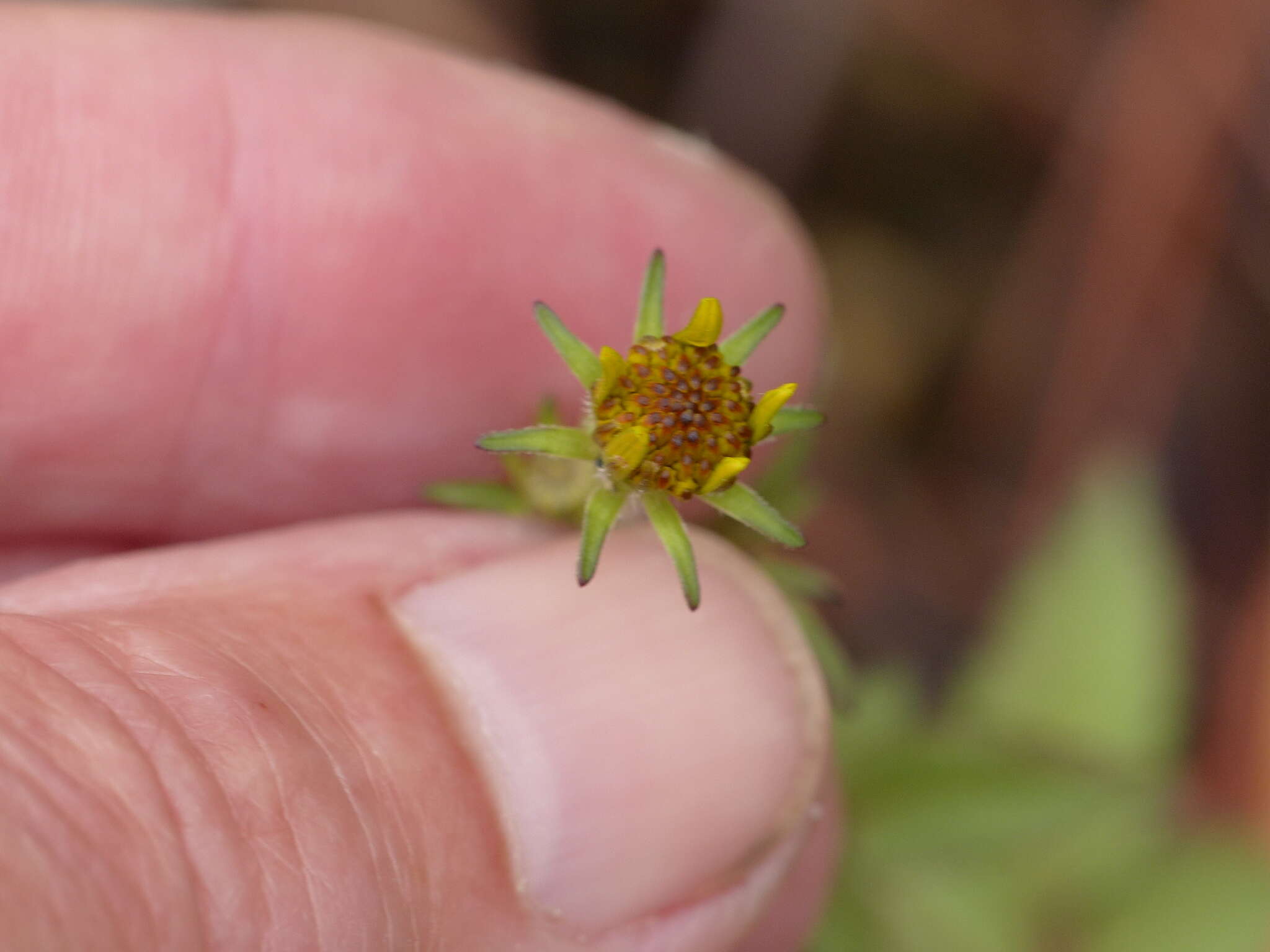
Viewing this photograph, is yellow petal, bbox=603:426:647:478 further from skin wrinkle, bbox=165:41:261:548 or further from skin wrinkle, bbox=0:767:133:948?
skin wrinkle, bbox=165:41:261:548

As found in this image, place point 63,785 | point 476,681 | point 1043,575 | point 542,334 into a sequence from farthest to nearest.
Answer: point 1043,575, point 542,334, point 476,681, point 63,785

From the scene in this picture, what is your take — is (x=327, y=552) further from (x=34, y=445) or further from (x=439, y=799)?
(x=34, y=445)

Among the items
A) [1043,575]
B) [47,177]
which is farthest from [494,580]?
[1043,575]

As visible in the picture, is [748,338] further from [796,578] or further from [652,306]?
[796,578]

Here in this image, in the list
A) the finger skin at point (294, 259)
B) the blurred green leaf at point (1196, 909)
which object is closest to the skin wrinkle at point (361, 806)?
the finger skin at point (294, 259)

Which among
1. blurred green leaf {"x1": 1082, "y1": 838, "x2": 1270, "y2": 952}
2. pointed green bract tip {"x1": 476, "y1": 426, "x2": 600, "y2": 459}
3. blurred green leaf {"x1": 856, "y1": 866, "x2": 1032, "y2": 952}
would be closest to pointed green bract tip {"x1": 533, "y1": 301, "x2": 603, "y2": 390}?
pointed green bract tip {"x1": 476, "y1": 426, "x2": 600, "y2": 459}

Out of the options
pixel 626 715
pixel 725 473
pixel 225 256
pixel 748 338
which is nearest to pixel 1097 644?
pixel 626 715
